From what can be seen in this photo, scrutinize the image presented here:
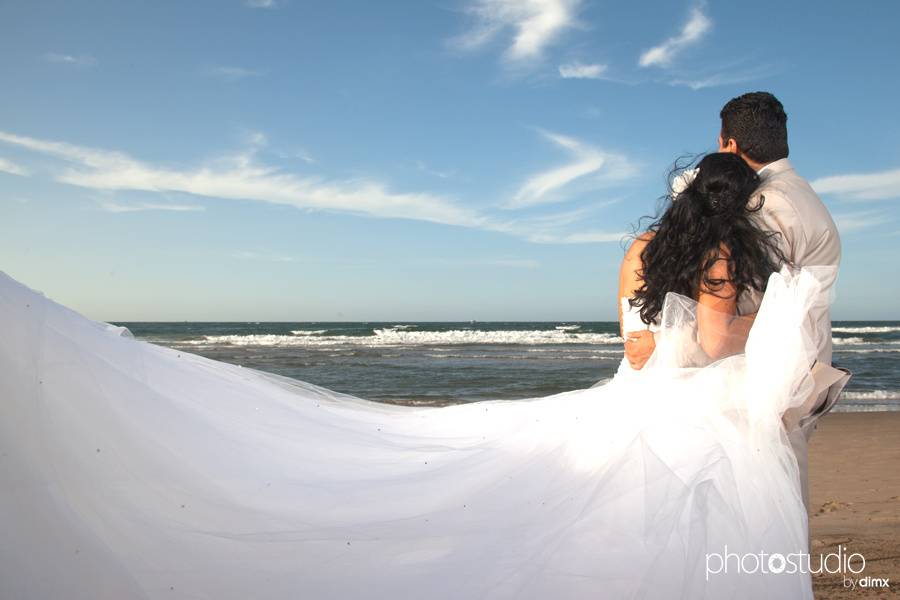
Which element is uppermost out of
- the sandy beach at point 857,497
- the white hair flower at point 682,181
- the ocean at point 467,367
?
the white hair flower at point 682,181

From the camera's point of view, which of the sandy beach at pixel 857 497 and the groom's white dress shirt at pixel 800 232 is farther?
the sandy beach at pixel 857 497

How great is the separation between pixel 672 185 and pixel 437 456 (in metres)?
1.52

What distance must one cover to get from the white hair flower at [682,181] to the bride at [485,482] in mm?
44

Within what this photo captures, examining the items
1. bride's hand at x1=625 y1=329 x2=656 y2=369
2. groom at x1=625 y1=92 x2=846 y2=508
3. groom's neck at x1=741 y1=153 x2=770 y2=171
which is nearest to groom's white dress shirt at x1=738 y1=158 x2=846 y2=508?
groom at x1=625 y1=92 x2=846 y2=508

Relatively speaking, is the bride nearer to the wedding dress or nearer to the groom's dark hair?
the wedding dress

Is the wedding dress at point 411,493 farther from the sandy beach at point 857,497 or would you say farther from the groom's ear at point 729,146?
the sandy beach at point 857,497

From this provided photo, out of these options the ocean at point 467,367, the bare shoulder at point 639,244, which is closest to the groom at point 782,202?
the bare shoulder at point 639,244

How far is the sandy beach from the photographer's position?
4.20 m

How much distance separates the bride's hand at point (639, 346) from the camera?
278cm

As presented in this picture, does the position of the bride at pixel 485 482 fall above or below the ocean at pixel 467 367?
above

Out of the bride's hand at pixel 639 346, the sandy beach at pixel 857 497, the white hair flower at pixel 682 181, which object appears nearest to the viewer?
the white hair flower at pixel 682 181

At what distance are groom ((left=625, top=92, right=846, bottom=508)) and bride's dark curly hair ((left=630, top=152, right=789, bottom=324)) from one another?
0.07 metres

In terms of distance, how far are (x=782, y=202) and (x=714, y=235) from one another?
0.29 meters

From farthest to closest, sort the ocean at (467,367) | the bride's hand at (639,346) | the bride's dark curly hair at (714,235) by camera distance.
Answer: the ocean at (467,367) < the bride's hand at (639,346) < the bride's dark curly hair at (714,235)
